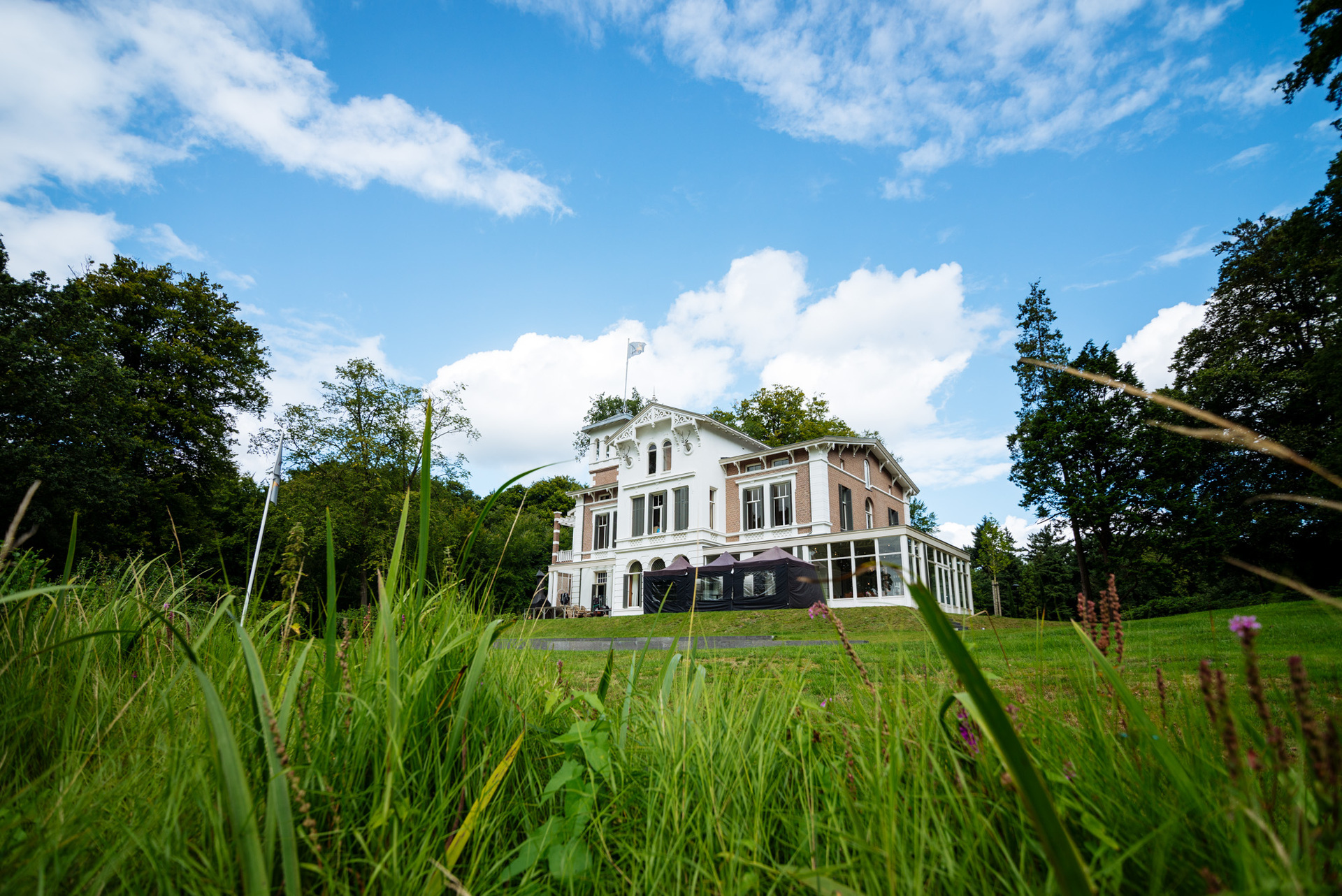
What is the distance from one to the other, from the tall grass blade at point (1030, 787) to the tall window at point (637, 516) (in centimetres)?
2934

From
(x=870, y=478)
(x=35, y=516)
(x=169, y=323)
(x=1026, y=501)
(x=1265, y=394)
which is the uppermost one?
(x=169, y=323)

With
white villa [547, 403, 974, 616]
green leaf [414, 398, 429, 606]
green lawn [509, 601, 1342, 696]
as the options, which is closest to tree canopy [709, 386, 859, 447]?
white villa [547, 403, 974, 616]

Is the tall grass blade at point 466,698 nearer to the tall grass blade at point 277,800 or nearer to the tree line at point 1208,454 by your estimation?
the tall grass blade at point 277,800

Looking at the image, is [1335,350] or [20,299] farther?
[20,299]

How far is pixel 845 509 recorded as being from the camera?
2656cm

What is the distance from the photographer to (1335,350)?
14.5 metres

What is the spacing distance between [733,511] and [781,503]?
2532mm

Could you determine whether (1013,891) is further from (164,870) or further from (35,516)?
(35,516)

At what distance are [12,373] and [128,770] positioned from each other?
77.7 feet

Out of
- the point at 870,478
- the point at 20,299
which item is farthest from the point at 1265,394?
the point at 20,299

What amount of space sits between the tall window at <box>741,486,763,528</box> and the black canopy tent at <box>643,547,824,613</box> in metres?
4.59

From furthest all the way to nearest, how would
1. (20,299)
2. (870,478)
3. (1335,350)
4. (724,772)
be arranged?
(870,478) → (20,299) → (1335,350) → (724,772)

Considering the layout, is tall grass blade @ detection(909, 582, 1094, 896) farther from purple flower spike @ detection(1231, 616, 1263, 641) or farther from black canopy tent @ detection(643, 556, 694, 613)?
black canopy tent @ detection(643, 556, 694, 613)

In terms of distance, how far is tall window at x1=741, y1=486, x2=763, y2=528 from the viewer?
27719 millimetres
